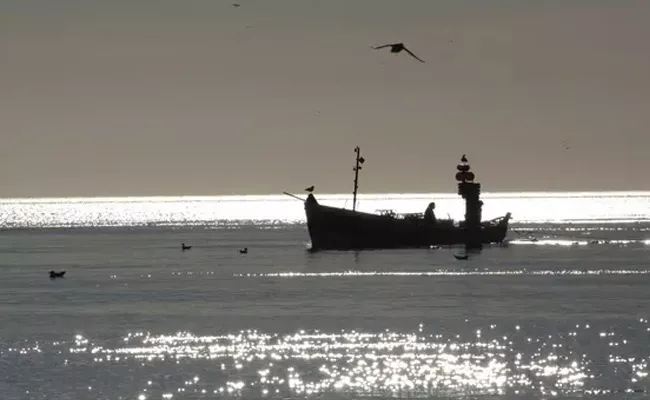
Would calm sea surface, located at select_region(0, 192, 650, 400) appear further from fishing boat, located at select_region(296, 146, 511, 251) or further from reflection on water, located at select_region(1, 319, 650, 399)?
fishing boat, located at select_region(296, 146, 511, 251)

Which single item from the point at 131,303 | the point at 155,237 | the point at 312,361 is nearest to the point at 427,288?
the point at 131,303

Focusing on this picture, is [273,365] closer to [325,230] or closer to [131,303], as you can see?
[131,303]

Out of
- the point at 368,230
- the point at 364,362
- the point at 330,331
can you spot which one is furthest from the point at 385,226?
the point at 364,362

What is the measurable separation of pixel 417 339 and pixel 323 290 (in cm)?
2565

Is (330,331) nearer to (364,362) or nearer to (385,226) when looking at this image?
(364,362)

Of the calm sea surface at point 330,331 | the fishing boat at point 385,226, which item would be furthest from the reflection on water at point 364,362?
the fishing boat at point 385,226

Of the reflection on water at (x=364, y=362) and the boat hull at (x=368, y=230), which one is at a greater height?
the boat hull at (x=368, y=230)

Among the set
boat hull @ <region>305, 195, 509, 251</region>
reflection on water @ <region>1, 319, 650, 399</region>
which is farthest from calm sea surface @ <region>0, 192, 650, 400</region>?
boat hull @ <region>305, 195, 509, 251</region>

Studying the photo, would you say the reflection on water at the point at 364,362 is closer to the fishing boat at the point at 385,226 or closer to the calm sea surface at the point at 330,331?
the calm sea surface at the point at 330,331

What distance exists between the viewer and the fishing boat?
115m

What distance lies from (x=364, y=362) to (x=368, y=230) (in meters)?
69.1

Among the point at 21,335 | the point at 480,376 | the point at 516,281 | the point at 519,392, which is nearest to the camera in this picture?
the point at 519,392

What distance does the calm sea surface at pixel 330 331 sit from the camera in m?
42.5

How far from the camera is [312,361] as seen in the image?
4738 cm
